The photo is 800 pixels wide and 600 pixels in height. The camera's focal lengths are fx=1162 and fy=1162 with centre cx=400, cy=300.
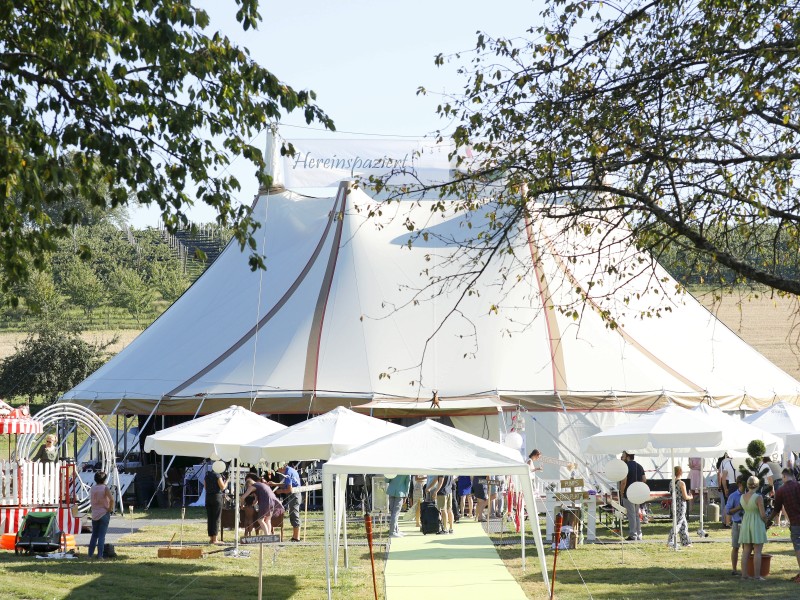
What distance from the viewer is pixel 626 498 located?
15891 millimetres

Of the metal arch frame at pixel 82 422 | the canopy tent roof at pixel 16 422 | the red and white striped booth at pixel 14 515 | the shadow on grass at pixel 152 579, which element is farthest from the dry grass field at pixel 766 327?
the shadow on grass at pixel 152 579

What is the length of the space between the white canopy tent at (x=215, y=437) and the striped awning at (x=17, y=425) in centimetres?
184

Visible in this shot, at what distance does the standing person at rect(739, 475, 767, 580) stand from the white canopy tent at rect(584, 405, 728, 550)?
8.15 ft

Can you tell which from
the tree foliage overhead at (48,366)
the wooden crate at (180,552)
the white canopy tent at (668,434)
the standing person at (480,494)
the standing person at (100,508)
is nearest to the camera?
the standing person at (100,508)

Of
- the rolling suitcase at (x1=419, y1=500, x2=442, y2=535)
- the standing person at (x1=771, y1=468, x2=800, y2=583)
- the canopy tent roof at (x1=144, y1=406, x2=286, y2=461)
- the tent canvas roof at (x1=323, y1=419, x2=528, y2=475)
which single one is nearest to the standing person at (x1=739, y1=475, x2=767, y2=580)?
the standing person at (x1=771, y1=468, x2=800, y2=583)

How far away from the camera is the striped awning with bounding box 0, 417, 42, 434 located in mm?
16078

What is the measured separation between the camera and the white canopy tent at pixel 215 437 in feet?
49.2

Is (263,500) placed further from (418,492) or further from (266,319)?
(266,319)

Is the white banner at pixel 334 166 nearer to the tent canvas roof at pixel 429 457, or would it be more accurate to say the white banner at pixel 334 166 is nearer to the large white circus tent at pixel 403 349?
the large white circus tent at pixel 403 349

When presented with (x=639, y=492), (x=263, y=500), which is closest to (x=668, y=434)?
(x=639, y=492)

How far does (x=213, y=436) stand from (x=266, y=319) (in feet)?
23.0

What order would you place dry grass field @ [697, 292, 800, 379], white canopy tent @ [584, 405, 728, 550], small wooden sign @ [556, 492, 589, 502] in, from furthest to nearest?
dry grass field @ [697, 292, 800, 379], small wooden sign @ [556, 492, 589, 502], white canopy tent @ [584, 405, 728, 550]

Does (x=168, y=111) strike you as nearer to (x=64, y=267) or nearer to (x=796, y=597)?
(x=796, y=597)

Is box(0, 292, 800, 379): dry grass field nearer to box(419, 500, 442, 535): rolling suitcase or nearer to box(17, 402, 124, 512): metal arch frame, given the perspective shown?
box(17, 402, 124, 512): metal arch frame
